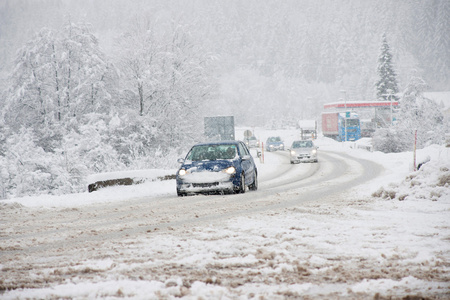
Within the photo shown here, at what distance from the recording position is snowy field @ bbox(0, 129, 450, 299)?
390 cm


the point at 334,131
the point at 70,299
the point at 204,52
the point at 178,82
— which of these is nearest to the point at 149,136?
the point at 178,82

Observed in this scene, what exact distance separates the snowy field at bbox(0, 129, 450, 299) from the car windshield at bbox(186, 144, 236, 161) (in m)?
4.82

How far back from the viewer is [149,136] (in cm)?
2802

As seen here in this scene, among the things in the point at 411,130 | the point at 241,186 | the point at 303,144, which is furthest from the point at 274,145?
the point at 241,186

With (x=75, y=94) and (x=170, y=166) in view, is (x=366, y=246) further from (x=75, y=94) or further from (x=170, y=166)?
(x=75, y=94)

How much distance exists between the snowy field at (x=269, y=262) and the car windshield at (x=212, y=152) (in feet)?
15.8

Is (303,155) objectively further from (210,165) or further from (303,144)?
(210,165)

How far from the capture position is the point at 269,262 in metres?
4.87

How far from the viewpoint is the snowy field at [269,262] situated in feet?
12.8

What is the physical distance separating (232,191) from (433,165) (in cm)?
527

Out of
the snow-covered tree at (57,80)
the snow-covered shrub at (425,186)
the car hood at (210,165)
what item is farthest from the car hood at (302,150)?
the snow-covered shrub at (425,186)

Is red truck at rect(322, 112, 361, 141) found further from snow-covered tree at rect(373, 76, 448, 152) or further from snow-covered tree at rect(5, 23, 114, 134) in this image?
snow-covered tree at rect(5, 23, 114, 134)

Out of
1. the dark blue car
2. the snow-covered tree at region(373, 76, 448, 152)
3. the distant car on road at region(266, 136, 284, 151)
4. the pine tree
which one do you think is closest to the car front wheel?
the dark blue car

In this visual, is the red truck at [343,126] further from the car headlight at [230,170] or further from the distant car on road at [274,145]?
the car headlight at [230,170]
